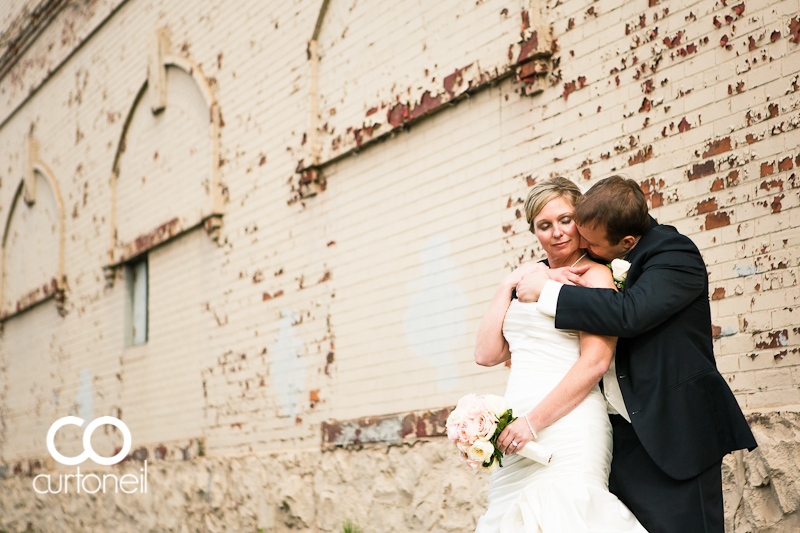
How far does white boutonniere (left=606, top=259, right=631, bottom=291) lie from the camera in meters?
3.22

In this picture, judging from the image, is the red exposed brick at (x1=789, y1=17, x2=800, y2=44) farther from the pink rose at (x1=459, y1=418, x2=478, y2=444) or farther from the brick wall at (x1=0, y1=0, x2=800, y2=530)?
the pink rose at (x1=459, y1=418, x2=478, y2=444)

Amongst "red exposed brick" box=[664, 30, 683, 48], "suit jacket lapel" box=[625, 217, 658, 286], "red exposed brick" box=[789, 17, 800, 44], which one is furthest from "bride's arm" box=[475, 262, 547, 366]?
"red exposed brick" box=[664, 30, 683, 48]

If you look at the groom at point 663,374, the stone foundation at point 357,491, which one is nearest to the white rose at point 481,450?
the groom at point 663,374

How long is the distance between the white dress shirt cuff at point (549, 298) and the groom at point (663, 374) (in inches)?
2.1

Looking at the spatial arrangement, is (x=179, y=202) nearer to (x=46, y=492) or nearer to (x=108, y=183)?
(x=108, y=183)

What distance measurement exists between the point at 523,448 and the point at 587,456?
25 centimetres

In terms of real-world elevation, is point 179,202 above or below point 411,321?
above

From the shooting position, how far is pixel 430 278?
672 cm

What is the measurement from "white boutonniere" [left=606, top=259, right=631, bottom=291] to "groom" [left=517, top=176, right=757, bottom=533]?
0.08m

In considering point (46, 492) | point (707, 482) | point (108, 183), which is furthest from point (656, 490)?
point (46, 492)

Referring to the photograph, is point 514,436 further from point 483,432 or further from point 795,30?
point 795,30

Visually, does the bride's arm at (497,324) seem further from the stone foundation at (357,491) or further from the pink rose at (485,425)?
the stone foundation at (357,491)

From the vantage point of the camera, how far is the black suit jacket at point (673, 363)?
293 centimetres

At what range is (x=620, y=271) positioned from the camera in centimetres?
324
